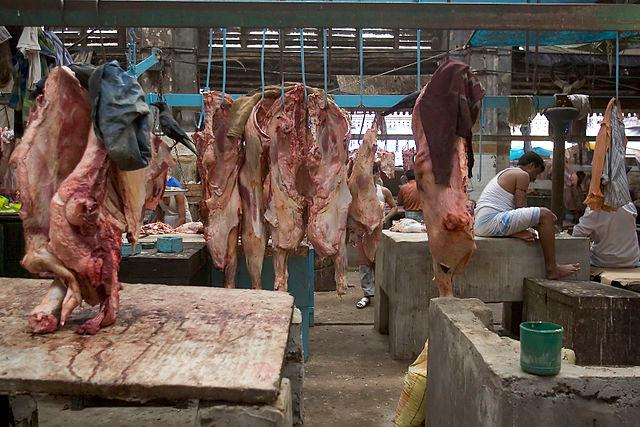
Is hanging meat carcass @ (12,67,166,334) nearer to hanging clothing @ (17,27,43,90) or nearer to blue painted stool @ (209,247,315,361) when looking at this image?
hanging clothing @ (17,27,43,90)

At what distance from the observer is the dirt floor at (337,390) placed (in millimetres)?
4879

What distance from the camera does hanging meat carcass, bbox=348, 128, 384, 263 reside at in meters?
5.63

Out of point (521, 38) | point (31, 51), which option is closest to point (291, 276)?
point (31, 51)

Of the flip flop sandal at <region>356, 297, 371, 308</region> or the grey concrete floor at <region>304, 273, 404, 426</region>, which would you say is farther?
the flip flop sandal at <region>356, 297, 371, 308</region>

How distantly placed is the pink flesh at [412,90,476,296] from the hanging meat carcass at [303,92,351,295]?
3.01 feet

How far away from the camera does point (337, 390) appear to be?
5.78 meters

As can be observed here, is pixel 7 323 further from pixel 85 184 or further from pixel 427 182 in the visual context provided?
pixel 427 182

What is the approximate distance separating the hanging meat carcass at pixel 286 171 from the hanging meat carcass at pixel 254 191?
13cm

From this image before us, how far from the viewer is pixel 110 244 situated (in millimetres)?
3299

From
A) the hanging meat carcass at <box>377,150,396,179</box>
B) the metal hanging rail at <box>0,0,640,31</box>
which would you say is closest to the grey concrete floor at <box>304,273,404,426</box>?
the metal hanging rail at <box>0,0,640,31</box>

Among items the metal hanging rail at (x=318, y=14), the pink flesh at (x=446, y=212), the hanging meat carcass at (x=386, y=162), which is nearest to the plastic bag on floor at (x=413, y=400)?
the pink flesh at (x=446, y=212)

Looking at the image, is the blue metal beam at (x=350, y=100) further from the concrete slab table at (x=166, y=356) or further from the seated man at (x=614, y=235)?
the concrete slab table at (x=166, y=356)

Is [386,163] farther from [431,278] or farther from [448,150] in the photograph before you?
[448,150]

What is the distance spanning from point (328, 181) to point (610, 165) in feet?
9.29
